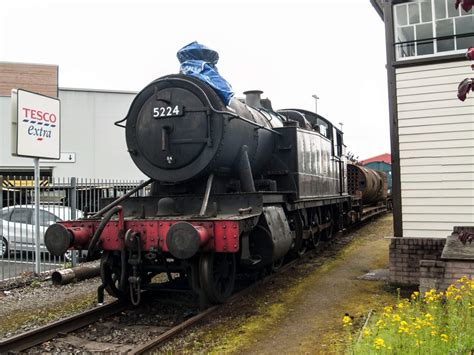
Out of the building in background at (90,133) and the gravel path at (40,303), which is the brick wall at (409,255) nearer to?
the gravel path at (40,303)

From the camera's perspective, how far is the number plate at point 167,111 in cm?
620

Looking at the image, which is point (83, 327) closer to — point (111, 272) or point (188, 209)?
point (111, 272)

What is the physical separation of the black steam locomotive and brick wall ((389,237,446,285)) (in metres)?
1.78

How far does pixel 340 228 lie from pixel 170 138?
810cm

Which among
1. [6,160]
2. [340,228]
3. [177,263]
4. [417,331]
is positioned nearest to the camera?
[417,331]

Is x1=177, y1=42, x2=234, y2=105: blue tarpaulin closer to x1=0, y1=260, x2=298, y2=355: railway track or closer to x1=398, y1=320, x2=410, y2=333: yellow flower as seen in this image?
x1=0, y1=260, x2=298, y2=355: railway track

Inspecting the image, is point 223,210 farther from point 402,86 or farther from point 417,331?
point 402,86

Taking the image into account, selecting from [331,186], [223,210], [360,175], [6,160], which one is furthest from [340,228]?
[6,160]

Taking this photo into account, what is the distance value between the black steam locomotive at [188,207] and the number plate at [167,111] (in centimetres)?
1

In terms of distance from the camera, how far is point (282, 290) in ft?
23.6

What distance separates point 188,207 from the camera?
21.0ft

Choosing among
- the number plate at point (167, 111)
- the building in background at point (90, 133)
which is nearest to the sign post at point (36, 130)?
the number plate at point (167, 111)

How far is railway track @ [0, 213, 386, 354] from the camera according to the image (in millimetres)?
4684

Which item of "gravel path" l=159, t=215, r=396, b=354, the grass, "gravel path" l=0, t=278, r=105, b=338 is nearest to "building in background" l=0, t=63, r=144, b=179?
"gravel path" l=0, t=278, r=105, b=338
